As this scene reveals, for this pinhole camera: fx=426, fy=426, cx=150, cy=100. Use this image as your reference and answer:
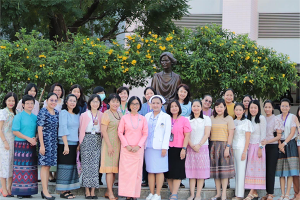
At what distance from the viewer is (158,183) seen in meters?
6.95

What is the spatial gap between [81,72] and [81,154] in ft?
11.3

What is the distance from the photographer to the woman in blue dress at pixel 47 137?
22.3ft

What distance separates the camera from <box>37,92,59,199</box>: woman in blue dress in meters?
6.80

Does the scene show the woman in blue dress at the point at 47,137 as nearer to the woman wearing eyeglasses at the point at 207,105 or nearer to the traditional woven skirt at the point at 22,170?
the traditional woven skirt at the point at 22,170

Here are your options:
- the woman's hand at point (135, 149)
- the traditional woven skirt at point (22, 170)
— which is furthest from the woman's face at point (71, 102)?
the woman's hand at point (135, 149)

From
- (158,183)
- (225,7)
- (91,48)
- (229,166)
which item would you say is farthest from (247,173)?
(225,7)

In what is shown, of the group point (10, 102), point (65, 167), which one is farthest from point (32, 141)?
point (10, 102)

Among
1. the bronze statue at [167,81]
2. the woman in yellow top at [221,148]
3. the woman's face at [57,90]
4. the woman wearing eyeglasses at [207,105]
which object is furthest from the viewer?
the bronze statue at [167,81]

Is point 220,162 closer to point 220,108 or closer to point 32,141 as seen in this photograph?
point 220,108

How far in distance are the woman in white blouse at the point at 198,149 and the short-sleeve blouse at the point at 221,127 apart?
0.17 metres

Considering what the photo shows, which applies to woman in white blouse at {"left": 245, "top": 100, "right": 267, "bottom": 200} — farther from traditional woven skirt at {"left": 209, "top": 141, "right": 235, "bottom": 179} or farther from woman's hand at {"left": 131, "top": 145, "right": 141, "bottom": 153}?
woman's hand at {"left": 131, "top": 145, "right": 141, "bottom": 153}

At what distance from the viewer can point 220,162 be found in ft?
23.5

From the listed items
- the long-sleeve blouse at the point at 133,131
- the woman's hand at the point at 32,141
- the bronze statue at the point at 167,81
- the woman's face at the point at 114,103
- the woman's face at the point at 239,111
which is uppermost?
the bronze statue at the point at 167,81

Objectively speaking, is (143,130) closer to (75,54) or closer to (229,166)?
(229,166)
